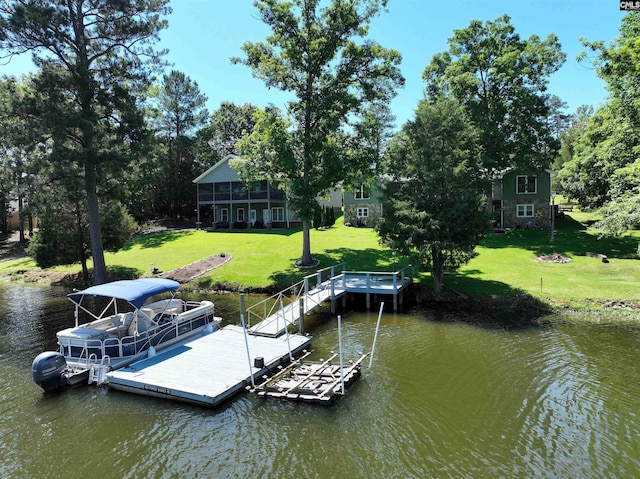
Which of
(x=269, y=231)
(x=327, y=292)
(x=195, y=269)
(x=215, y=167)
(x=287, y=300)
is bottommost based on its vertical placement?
(x=287, y=300)

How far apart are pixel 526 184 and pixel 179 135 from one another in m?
45.3

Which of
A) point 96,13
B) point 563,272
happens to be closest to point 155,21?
point 96,13

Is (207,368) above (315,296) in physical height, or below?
below

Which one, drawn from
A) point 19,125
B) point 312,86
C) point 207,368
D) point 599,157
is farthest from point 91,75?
point 599,157

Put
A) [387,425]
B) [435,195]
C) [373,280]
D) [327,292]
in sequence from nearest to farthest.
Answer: [387,425], [435,195], [327,292], [373,280]

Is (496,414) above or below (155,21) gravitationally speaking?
below

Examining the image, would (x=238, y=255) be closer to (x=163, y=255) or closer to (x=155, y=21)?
(x=163, y=255)

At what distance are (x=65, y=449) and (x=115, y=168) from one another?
1805 cm

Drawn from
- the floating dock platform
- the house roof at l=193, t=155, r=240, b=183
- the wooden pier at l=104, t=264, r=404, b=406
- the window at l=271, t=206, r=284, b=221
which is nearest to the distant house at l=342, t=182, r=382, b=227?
the window at l=271, t=206, r=284, b=221

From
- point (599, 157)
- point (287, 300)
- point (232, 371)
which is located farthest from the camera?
point (599, 157)

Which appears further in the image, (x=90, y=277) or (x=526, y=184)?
(x=526, y=184)

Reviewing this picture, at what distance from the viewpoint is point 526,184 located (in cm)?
4144

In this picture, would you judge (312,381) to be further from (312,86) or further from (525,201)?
(525,201)

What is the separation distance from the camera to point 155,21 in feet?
82.5
